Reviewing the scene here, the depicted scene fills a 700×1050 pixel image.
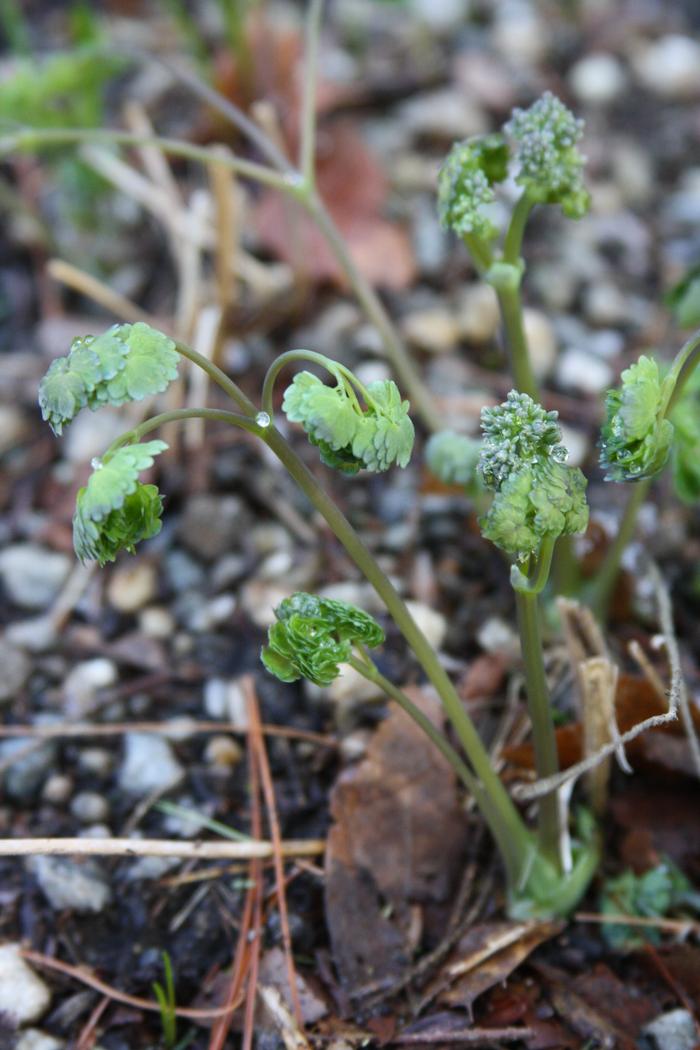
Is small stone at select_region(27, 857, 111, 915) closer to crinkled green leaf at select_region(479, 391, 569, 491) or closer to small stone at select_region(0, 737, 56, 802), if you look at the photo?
small stone at select_region(0, 737, 56, 802)

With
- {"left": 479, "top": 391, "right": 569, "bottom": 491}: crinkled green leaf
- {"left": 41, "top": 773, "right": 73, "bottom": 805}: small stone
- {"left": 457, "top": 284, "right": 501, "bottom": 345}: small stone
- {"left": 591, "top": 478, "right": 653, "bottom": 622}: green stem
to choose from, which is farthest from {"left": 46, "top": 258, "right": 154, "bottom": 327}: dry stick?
{"left": 479, "top": 391, "right": 569, "bottom": 491}: crinkled green leaf

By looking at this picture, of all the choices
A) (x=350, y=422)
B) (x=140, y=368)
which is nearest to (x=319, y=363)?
(x=350, y=422)

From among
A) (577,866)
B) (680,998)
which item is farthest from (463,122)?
(680,998)

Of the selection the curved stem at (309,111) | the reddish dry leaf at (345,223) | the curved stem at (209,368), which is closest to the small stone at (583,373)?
the reddish dry leaf at (345,223)

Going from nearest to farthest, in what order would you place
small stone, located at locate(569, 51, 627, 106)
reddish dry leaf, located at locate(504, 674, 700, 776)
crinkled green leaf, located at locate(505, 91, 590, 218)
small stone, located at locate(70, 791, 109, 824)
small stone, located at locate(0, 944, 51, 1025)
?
crinkled green leaf, located at locate(505, 91, 590, 218), small stone, located at locate(0, 944, 51, 1025), reddish dry leaf, located at locate(504, 674, 700, 776), small stone, located at locate(70, 791, 109, 824), small stone, located at locate(569, 51, 627, 106)

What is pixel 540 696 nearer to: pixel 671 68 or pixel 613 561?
pixel 613 561

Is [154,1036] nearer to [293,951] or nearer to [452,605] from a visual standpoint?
[293,951]
